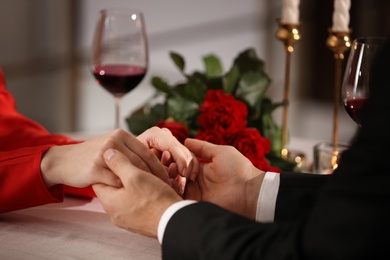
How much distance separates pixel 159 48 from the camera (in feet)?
13.2

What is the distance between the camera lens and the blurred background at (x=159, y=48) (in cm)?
358

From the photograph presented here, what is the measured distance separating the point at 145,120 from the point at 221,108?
315 mm

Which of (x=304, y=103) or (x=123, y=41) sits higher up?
(x=123, y=41)

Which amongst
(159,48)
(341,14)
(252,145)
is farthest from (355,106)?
(159,48)

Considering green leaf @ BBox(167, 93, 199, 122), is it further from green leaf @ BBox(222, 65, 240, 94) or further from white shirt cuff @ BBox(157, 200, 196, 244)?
white shirt cuff @ BBox(157, 200, 196, 244)

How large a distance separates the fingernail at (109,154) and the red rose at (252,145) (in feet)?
1.09

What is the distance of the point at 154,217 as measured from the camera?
1010mm

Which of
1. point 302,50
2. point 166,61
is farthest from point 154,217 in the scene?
point 302,50

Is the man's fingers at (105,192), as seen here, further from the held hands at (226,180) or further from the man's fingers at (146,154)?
the held hands at (226,180)

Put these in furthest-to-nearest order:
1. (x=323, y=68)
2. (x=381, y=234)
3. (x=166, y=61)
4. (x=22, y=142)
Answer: (x=323, y=68), (x=166, y=61), (x=22, y=142), (x=381, y=234)

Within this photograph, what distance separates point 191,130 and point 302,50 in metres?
3.33

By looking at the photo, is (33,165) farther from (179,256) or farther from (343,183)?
(343,183)

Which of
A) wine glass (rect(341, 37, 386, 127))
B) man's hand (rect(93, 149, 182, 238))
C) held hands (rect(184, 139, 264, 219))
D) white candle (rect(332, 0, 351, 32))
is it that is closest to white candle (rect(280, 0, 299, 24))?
white candle (rect(332, 0, 351, 32))

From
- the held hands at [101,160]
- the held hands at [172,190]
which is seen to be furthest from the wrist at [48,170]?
the held hands at [172,190]
